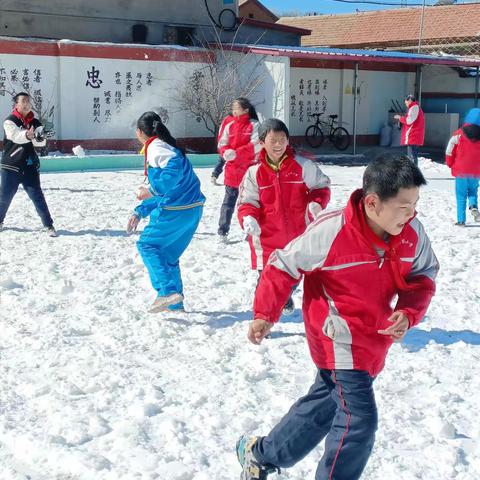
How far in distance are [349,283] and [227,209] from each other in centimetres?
552

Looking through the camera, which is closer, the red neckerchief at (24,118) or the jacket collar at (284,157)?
the jacket collar at (284,157)

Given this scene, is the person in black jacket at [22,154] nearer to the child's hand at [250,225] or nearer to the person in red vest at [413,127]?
the child's hand at [250,225]

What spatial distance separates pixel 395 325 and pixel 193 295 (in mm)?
3530

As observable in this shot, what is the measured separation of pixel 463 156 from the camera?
9.08m

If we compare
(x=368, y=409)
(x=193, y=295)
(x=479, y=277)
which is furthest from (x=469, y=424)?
(x=479, y=277)

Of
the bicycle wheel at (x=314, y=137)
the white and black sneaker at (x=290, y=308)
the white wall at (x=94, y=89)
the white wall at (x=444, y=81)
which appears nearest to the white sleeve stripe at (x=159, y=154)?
the white and black sneaker at (x=290, y=308)

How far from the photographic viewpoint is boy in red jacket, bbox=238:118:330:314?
473 cm

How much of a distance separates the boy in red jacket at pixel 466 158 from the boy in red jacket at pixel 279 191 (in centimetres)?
470

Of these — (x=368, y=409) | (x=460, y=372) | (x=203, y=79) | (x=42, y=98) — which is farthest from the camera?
(x=203, y=79)

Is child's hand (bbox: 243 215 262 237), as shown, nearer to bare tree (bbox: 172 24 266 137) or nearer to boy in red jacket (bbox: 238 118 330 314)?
boy in red jacket (bbox: 238 118 330 314)

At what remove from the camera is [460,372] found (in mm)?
4543

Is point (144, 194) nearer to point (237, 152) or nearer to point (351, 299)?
point (351, 299)

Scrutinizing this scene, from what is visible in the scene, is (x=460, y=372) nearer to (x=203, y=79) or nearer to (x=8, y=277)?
(x=8, y=277)

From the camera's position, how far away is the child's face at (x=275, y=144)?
15.3 feet
